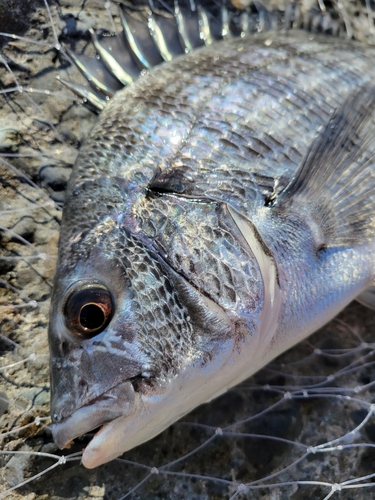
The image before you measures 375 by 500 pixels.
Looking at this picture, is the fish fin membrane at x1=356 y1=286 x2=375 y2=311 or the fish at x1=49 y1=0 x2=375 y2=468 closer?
the fish at x1=49 y1=0 x2=375 y2=468

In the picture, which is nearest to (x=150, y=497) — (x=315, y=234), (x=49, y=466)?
(x=49, y=466)

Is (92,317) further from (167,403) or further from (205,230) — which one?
(205,230)

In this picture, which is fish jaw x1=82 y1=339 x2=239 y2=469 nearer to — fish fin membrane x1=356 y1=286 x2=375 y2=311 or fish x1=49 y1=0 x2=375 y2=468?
fish x1=49 y1=0 x2=375 y2=468

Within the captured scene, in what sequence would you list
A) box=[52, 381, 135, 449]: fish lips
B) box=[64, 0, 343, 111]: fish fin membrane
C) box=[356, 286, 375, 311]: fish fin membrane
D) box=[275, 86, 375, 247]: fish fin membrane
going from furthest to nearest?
Result: box=[64, 0, 343, 111]: fish fin membrane → box=[356, 286, 375, 311]: fish fin membrane → box=[275, 86, 375, 247]: fish fin membrane → box=[52, 381, 135, 449]: fish lips

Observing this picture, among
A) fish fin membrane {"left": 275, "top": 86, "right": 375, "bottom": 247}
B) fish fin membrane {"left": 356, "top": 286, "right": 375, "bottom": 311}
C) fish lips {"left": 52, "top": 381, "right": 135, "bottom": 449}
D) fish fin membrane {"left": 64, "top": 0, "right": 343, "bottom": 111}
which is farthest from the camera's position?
fish fin membrane {"left": 64, "top": 0, "right": 343, "bottom": 111}

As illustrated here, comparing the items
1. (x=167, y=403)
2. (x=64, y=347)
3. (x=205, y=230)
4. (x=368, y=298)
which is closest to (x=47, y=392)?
(x=64, y=347)

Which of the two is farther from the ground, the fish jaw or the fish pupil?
the fish pupil

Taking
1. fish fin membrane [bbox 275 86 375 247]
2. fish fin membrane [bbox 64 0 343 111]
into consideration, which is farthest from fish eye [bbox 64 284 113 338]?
fish fin membrane [bbox 64 0 343 111]

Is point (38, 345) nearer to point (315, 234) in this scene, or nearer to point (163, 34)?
point (315, 234)
